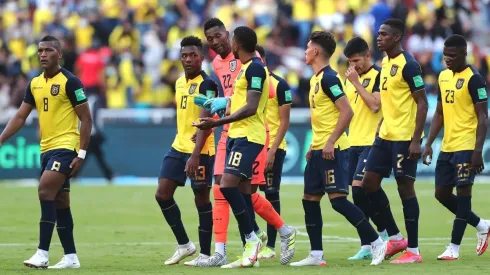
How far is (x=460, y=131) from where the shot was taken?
1322cm

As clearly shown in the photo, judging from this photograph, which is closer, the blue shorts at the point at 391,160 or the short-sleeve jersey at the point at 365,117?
the blue shorts at the point at 391,160

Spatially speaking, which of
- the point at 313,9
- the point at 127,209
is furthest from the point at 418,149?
the point at 313,9

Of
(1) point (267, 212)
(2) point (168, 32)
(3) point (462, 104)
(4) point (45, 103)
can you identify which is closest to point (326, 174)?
(1) point (267, 212)

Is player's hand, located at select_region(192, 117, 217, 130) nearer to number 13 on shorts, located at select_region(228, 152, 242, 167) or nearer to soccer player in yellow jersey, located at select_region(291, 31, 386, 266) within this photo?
number 13 on shorts, located at select_region(228, 152, 242, 167)

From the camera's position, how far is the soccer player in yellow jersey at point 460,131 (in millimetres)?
13023

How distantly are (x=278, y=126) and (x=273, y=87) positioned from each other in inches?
20.9

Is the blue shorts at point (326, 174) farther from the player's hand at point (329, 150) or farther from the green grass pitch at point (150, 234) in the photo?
the green grass pitch at point (150, 234)

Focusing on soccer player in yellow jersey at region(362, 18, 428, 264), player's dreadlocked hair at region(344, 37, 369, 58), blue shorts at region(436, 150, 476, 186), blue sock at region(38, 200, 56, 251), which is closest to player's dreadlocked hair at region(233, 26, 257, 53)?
soccer player in yellow jersey at region(362, 18, 428, 264)

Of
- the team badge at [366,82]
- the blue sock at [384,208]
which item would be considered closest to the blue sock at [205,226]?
the blue sock at [384,208]

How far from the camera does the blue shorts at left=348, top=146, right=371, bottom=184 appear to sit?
1393cm

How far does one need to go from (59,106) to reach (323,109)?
279cm

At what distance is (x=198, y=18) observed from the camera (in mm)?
32594

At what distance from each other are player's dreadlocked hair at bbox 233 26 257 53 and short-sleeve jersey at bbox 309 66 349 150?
0.83 meters

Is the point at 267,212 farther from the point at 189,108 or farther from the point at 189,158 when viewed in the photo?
the point at 189,108
